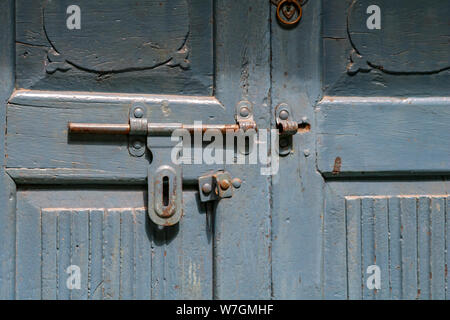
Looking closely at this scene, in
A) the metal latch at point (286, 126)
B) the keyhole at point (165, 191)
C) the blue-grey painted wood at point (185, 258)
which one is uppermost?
the metal latch at point (286, 126)

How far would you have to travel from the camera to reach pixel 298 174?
3.26ft

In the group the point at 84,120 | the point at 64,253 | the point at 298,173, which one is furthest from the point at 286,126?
the point at 64,253

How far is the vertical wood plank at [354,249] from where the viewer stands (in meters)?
1.01

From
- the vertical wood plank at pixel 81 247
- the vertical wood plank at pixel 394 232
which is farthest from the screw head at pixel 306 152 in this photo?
the vertical wood plank at pixel 81 247

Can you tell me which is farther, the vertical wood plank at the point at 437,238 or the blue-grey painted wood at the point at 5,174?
the vertical wood plank at the point at 437,238

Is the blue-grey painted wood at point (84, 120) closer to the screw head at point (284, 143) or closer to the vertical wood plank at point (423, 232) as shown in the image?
the screw head at point (284, 143)

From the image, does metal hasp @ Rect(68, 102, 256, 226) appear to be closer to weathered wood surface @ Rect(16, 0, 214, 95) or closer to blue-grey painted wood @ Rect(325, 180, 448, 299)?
weathered wood surface @ Rect(16, 0, 214, 95)

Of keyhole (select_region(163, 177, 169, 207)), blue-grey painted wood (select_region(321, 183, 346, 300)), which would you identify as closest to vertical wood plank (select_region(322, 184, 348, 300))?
blue-grey painted wood (select_region(321, 183, 346, 300))

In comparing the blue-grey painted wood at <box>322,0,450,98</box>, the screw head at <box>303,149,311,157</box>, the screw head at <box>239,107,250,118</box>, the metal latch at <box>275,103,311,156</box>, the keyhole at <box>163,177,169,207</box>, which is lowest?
the keyhole at <box>163,177,169,207</box>

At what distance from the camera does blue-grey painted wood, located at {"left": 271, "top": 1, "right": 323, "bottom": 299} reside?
3.25 feet

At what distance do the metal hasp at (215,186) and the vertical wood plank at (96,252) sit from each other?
8.5 inches

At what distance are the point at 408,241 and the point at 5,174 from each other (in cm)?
88

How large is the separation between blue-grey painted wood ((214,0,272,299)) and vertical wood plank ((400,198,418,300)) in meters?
0.31

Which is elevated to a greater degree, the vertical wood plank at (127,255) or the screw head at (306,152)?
the screw head at (306,152)
